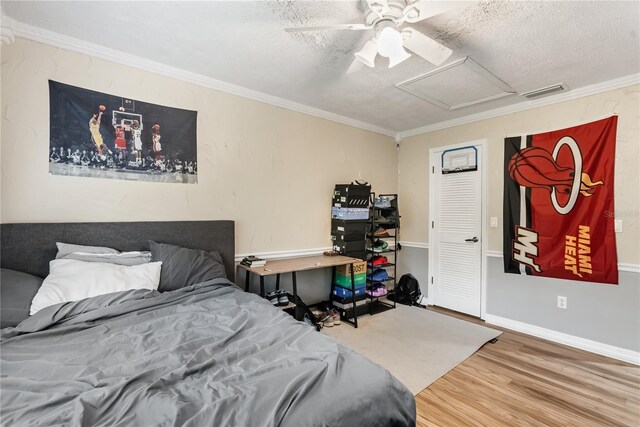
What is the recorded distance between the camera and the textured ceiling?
6.06 feet

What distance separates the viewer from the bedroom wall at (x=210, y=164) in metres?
2.06

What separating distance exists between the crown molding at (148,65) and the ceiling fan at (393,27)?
1.51 meters

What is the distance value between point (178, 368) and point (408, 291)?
371 cm

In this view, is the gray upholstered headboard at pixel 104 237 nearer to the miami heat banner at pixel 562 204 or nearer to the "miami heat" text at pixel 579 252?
the miami heat banner at pixel 562 204

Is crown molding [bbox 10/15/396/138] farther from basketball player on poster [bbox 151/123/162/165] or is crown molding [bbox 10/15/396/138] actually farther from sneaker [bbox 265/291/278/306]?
sneaker [bbox 265/291/278/306]

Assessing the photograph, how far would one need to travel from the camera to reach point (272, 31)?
2078 millimetres

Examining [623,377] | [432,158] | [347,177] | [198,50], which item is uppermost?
[198,50]

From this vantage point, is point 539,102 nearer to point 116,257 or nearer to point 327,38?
point 327,38

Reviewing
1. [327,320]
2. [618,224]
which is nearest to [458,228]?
[618,224]

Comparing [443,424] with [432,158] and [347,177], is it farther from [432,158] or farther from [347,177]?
[432,158]

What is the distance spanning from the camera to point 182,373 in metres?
1.12

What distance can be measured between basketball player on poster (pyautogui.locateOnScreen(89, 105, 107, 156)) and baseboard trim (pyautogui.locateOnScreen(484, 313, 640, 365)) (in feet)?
14.6

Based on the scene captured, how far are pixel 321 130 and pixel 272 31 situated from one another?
5.71ft

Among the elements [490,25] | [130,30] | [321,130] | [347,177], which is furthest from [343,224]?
[130,30]
